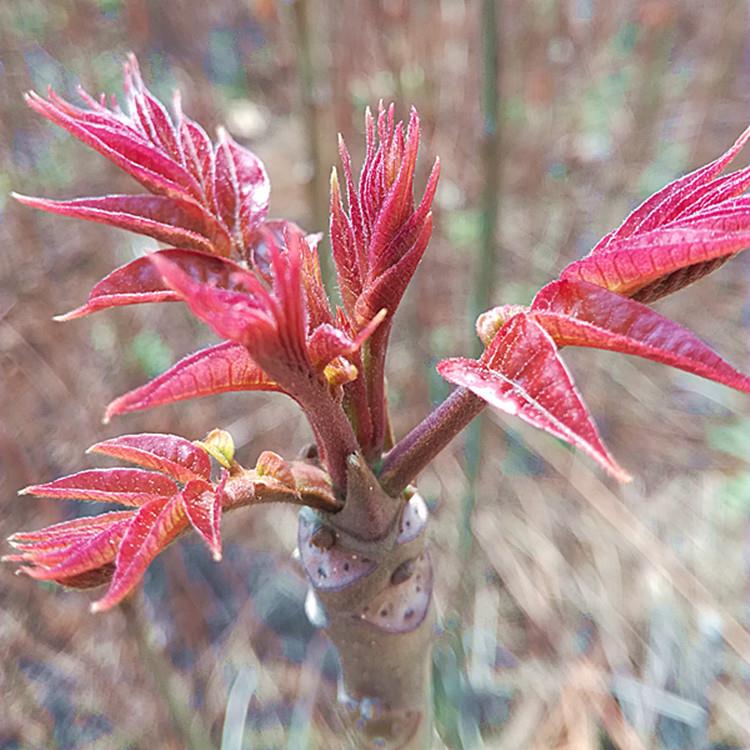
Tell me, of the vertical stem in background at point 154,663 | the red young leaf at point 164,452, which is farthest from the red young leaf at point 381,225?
the vertical stem in background at point 154,663

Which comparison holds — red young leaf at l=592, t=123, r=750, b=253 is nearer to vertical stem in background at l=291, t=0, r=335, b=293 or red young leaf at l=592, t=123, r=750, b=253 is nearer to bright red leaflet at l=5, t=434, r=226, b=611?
bright red leaflet at l=5, t=434, r=226, b=611

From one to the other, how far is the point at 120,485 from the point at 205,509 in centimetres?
6

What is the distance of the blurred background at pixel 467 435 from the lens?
1523 millimetres

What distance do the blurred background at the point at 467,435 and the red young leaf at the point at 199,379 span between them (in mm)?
681

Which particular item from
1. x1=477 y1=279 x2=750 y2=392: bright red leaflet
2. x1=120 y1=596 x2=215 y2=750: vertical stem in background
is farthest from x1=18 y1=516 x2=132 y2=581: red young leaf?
x1=120 y1=596 x2=215 y2=750: vertical stem in background

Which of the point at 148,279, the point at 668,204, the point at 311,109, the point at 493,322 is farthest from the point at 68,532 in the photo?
the point at 311,109

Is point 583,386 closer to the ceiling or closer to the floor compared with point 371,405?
closer to the floor

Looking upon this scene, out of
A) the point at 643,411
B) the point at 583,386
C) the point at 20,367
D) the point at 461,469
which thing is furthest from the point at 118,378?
the point at 643,411

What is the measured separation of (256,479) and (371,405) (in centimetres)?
8

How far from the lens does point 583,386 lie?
219cm

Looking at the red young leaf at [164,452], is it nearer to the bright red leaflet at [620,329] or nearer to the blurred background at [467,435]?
the bright red leaflet at [620,329]

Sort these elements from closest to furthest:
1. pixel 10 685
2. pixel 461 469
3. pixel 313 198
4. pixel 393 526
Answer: pixel 393 526
pixel 313 198
pixel 10 685
pixel 461 469

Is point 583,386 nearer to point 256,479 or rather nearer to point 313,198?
point 313,198

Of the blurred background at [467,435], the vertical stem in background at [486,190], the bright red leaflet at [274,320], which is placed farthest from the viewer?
the blurred background at [467,435]
